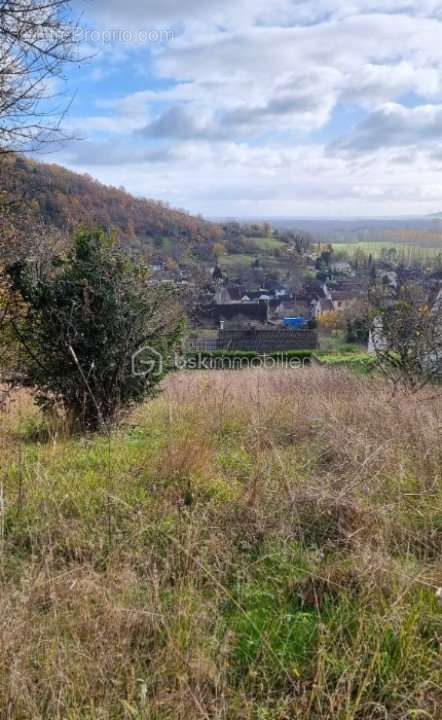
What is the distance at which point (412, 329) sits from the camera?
8.34 meters

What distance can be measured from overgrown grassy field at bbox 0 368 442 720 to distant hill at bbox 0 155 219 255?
4320 millimetres

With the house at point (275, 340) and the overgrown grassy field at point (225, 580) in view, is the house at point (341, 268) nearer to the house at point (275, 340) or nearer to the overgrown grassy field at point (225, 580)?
the house at point (275, 340)

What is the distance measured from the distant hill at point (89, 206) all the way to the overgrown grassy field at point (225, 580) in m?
4.32

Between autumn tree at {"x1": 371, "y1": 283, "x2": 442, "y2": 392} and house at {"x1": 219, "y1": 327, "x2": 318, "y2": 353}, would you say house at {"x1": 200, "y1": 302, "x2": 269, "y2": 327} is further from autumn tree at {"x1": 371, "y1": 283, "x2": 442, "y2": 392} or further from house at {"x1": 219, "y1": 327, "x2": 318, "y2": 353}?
autumn tree at {"x1": 371, "y1": 283, "x2": 442, "y2": 392}

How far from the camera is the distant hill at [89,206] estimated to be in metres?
6.83

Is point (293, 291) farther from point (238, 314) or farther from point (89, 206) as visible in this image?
point (89, 206)

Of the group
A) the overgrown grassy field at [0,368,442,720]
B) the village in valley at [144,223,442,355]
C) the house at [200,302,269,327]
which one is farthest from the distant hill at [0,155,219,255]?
the house at [200,302,269,327]

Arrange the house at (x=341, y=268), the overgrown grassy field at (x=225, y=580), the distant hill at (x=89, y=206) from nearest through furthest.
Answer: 1. the overgrown grassy field at (x=225, y=580)
2. the distant hill at (x=89, y=206)
3. the house at (x=341, y=268)

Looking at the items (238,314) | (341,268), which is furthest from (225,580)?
(341,268)

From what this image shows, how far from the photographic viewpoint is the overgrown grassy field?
5.42 feet

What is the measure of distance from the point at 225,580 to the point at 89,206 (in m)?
20.9

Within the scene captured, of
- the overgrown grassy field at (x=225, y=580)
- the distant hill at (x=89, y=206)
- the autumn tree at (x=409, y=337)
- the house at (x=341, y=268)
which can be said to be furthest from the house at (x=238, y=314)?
the overgrown grassy field at (x=225, y=580)

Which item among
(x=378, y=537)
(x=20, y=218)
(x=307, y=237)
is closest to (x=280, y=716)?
(x=378, y=537)

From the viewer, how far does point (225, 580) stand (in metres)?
2.25
